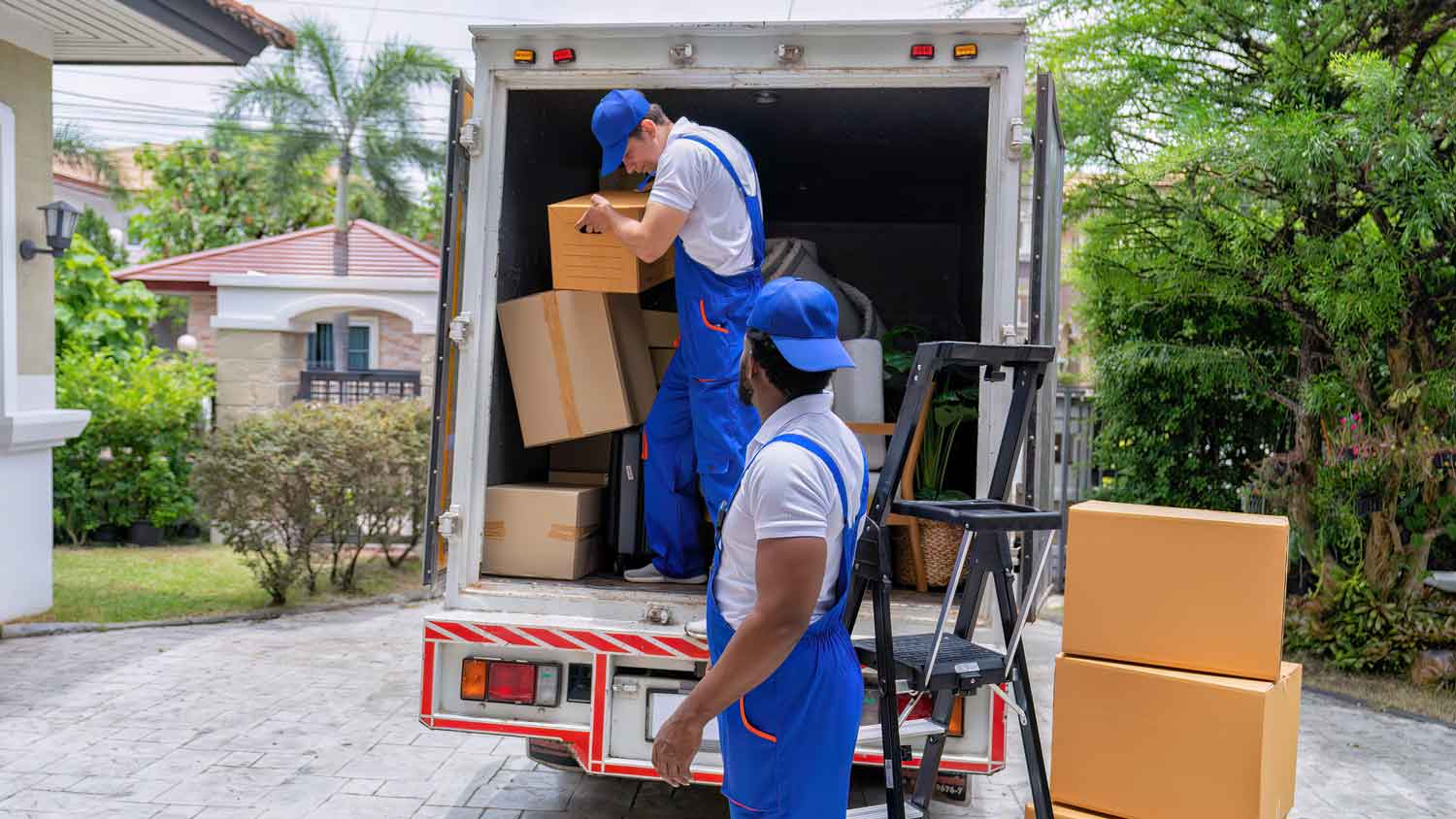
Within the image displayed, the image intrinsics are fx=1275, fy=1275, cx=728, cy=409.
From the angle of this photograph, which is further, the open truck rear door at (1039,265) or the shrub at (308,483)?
the shrub at (308,483)

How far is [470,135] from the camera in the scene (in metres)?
4.05

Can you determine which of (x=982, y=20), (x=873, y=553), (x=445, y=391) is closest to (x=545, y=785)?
(x=445, y=391)

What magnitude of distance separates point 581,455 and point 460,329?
39.5 inches

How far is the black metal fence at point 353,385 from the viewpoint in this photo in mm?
11570

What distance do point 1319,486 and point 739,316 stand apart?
16.1 ft

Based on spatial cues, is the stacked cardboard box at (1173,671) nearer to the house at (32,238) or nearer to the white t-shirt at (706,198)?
the white t-shirt at (706,198)

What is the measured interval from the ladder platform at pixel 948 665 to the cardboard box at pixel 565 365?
161cm

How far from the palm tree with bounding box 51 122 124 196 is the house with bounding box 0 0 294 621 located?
2247 cm

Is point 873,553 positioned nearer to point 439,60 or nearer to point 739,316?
point 739,316

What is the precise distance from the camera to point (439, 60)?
81.1 ft

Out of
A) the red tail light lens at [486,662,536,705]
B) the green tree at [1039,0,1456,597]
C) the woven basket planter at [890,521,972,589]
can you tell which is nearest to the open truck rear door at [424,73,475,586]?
the red tail light lens at [486,662,536,705]

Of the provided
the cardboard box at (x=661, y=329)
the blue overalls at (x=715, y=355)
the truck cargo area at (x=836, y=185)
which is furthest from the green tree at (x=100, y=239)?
the blue overalls at (x=715, y=355)

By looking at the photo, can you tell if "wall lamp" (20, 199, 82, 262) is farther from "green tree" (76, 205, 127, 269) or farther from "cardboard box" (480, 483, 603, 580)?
"green tree" (76, 205, 127, 269)

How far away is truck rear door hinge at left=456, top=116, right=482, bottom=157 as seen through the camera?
13.3ft
